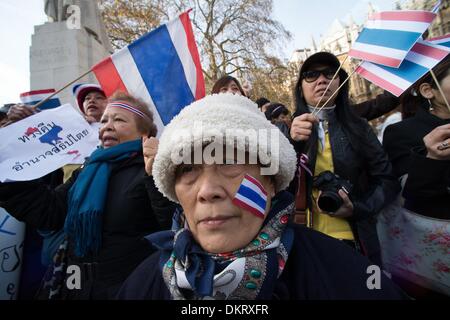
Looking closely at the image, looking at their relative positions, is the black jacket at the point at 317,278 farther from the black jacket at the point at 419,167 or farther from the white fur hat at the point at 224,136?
the black jacket at the point at 419,167

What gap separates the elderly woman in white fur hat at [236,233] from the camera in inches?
39.8

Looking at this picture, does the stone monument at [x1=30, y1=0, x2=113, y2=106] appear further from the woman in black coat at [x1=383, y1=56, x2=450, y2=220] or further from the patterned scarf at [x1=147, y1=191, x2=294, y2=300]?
the patterned scarf at [x1=147, y1=191, x2=294, y2=300]

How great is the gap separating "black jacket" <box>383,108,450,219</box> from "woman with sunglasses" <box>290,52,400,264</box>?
14cm

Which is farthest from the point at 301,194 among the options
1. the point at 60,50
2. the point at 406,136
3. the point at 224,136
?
the point at 60,50

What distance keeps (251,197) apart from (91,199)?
1.12 metres

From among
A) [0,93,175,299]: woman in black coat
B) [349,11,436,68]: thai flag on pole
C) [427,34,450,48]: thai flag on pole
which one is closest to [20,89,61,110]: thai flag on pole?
[0,93,175,299]: woman in black coat

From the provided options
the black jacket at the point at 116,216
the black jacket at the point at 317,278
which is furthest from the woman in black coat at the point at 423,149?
the black jacket at the point at 116,216

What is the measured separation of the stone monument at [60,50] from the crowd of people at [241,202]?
4.91 metres

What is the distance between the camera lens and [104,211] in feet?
5.90

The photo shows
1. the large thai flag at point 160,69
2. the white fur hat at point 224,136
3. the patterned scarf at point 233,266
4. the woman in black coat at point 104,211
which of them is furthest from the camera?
the large thai flag at point 160,69

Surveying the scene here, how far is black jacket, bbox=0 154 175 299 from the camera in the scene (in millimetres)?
1672

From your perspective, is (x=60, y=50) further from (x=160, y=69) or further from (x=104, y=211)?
(x=104, y=211)
